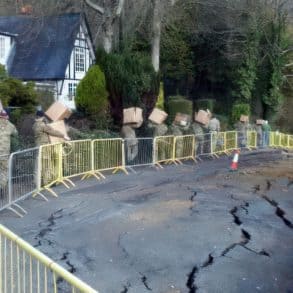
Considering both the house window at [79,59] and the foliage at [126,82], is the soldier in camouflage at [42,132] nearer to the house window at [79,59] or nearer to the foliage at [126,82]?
the foliage at [126,82]

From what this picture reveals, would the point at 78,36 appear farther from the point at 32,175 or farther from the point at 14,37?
the point at 32,175

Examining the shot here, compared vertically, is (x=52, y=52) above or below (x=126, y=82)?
above

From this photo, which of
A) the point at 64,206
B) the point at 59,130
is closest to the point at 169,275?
the point at 64,206

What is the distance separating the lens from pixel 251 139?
28141 millimetres

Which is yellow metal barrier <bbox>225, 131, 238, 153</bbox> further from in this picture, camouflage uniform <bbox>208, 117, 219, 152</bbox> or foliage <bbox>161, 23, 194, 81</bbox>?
foliage <bbox>161, 23, 194, 81</bbox>

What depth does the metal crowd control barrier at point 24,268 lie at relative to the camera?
376 cm

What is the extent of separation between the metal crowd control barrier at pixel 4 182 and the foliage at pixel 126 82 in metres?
11.5

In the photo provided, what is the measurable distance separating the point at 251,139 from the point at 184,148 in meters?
9.89

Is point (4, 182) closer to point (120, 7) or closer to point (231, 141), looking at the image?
point (120, 7)

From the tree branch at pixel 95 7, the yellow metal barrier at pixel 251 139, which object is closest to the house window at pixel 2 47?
the tree branch at pixel 95 7

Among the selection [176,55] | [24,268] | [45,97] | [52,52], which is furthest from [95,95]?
[24,268]

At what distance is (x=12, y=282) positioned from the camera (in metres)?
4.73

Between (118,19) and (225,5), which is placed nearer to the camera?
(118,19)

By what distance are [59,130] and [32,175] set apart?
1.94 meters
